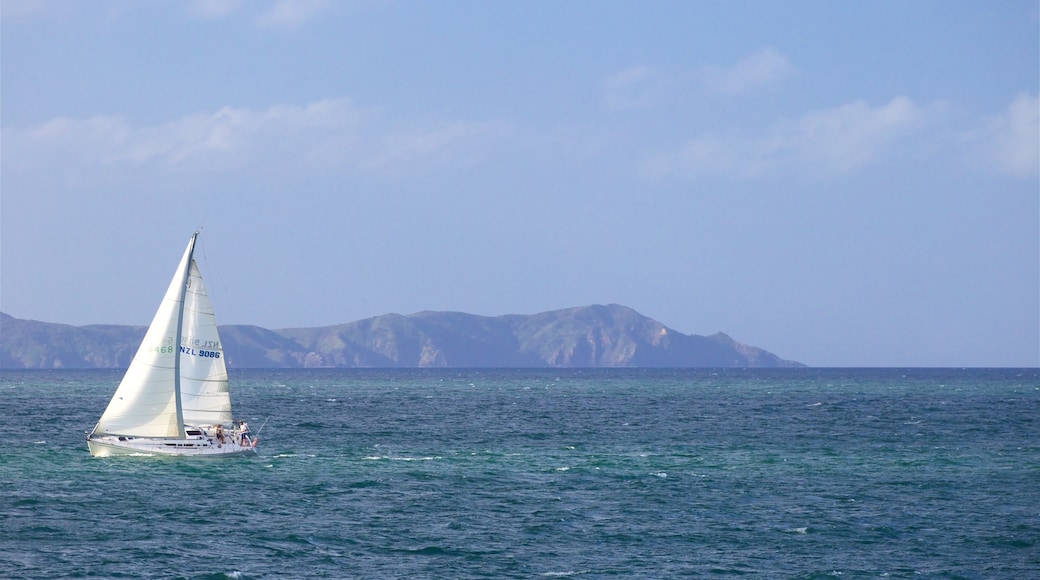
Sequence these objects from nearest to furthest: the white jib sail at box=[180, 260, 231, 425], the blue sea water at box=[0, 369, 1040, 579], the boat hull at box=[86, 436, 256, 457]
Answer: the blue sea water at box=[0, 369, 1040, 579] → the white jib sail at box=[180, 260, 231, 425] → the boat hull at box=[86, 436, 256, 457]

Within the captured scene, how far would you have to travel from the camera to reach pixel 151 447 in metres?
65.2

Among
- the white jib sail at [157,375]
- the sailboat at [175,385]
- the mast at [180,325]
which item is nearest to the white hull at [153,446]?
the sailboat at [175,385]

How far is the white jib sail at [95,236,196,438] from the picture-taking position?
6378cm

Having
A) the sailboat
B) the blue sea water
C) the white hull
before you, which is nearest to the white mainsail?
the sailboat

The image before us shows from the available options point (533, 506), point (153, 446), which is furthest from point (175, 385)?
point (533, 506)

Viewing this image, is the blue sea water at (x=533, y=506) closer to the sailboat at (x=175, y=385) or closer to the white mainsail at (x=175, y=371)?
the sailboat at (x=175, y=385)

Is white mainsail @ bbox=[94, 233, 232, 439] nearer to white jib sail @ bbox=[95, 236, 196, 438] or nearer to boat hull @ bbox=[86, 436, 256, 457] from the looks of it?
white jib sail @ bbox=[95, 236, 196, 438]

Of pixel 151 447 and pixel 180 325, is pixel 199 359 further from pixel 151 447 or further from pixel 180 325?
pixel 151 447

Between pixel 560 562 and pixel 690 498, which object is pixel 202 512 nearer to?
pixel 560 562

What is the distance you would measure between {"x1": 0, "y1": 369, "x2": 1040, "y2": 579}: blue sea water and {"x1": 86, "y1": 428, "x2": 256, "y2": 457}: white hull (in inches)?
24.7

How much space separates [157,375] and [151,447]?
14.9 ft

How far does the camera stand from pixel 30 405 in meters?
142

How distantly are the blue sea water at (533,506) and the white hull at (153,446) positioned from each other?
2.06ft

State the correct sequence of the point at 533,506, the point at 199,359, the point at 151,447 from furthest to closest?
the point at 151,447
the point at 199,359
the point at 533,506
